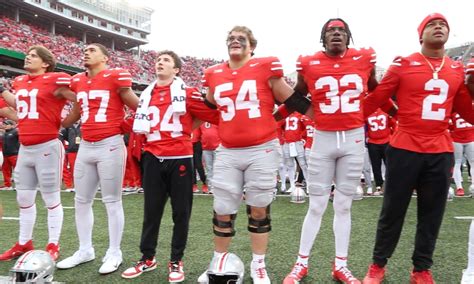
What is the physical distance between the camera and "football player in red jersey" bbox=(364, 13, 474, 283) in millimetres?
3066

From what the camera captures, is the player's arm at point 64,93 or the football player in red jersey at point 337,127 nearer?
the football player in red jersey at point 337,127

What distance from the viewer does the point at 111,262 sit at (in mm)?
3605

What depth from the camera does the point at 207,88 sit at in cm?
346

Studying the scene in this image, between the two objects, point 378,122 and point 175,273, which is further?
point 378,122

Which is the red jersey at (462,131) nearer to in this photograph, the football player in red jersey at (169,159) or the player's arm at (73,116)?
the football player in red jersey at (169,159)

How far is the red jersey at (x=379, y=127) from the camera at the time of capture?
24.9 ft

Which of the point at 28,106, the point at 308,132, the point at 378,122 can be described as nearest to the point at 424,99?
the point at 28,106

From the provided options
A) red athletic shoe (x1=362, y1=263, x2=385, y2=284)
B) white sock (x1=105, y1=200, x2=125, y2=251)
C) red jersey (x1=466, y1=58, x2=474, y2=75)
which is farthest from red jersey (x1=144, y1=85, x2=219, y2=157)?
red jersey (x1=466, y1=58, x2=474, y2=75)

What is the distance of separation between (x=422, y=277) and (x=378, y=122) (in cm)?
486

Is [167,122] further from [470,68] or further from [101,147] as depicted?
[470,68]

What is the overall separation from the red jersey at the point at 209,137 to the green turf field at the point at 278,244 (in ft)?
6.81

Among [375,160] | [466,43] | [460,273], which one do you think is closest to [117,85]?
[460,273]

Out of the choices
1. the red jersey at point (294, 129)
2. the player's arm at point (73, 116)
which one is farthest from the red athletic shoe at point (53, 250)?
the red jersey at point (294, 129)

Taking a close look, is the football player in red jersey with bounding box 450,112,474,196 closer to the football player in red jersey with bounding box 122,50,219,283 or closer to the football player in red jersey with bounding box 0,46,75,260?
A: the football player in red jersey with bounding box 122,50,219,283
